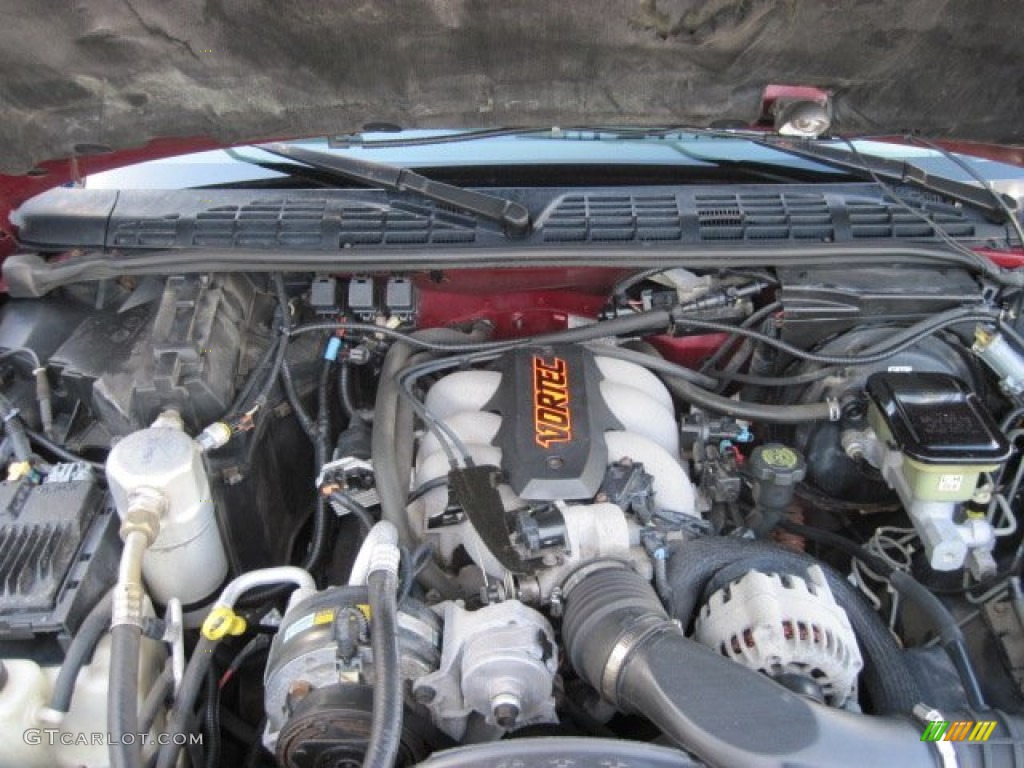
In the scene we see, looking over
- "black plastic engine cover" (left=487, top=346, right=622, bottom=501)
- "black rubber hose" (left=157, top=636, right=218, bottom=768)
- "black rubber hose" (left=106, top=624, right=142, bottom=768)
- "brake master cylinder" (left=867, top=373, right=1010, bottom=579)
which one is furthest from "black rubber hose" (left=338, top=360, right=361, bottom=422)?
"brake master cylinder" (left=867, top=373, right=1010, bottom=579)

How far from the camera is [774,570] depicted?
1.23 m

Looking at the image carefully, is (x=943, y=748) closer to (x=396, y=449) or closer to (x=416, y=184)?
(x=396, y=449)

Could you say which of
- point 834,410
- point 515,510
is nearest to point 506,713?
point 515,510

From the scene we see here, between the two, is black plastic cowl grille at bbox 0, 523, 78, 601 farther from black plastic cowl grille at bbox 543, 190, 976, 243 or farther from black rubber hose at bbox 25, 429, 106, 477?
black plastic cowl grille at bbox 543, 190, 976, 243

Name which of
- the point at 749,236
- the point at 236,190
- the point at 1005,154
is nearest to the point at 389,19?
the point at 236,190

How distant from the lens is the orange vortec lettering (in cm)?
136

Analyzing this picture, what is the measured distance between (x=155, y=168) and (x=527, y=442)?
40.4 inches

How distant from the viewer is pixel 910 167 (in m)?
1.69

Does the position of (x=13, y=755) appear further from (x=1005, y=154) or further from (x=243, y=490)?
(x=1005, y=154)

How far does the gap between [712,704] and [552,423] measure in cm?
56

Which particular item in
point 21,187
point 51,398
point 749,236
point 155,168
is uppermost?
point 155,168

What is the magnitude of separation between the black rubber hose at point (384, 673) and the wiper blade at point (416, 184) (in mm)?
726

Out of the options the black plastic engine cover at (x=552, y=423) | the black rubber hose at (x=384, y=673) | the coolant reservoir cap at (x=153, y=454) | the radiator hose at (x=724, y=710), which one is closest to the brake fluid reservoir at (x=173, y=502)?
the coolant reservoir cap at (x=153, y=454)

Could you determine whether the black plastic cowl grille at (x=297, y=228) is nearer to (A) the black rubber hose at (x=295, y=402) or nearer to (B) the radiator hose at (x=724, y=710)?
(A) the black rubber hose at (x=295, y=402)
